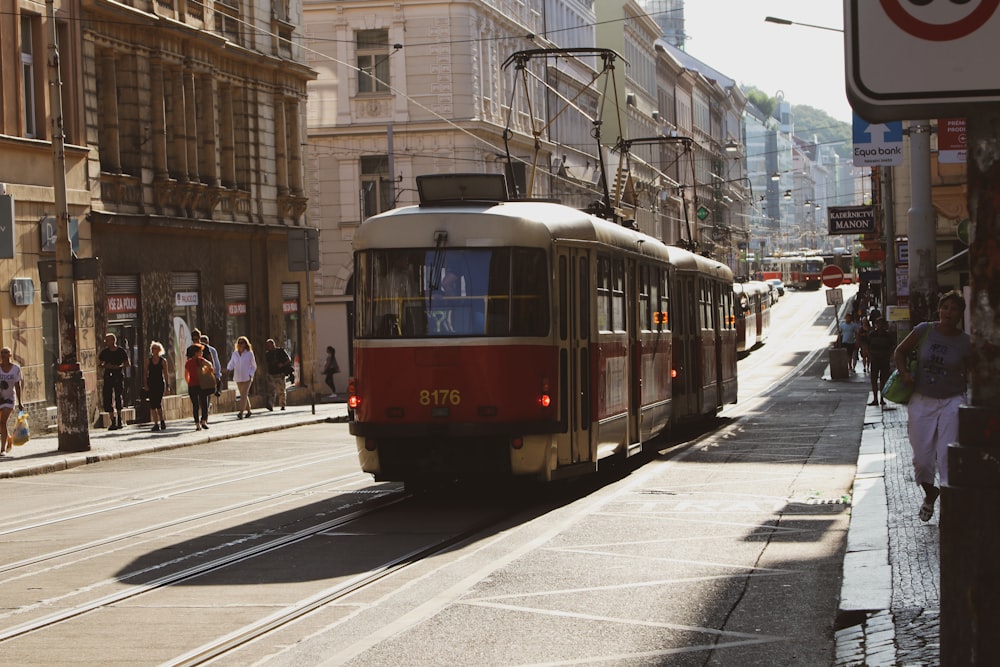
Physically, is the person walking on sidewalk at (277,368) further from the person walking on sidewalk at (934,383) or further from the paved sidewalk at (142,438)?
the person walking on sidewalk at (934,383)

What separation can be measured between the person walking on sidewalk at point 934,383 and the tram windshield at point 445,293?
3986 millimetres

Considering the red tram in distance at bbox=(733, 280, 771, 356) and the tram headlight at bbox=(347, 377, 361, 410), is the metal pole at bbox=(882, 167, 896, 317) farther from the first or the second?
the red tram in distance at bbox=(733, 280, 771, 356)

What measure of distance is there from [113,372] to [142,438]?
2729mm

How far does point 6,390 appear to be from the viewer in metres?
24.6

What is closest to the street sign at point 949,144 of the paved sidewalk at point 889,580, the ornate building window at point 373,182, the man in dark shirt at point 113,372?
the paved sidewalk at point 889,580

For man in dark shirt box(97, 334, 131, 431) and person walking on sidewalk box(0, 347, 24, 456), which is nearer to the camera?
person walking on sidewalk box(0, 347, 24, 456)

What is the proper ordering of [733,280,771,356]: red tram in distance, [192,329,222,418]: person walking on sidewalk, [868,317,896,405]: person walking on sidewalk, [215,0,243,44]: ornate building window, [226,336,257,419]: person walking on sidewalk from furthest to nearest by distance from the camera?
[733,280,771,356]: red tram in distance
[215,0,243,44]: ornate building window
[226,336,257,419]: person walking on sidewalk
[192,329,222,418]: person walking on sidewalk
[868,317,896,405]: person walking on sidewalk

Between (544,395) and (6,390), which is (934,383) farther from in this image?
(6,390)

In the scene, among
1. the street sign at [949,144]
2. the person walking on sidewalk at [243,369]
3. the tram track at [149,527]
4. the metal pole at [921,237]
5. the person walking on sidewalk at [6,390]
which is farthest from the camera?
the person walking on sidewalk at [243,369]

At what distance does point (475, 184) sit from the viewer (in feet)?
52.8

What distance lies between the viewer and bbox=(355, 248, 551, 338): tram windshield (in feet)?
49.8

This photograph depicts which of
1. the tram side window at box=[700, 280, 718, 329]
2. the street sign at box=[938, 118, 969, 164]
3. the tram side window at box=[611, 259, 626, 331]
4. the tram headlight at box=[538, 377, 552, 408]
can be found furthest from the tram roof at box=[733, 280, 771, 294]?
the tram headlight at box=[538, 377, 552, 408]

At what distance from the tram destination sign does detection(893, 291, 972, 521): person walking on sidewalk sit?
2012 centimetres

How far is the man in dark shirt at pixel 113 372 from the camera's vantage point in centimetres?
3039
